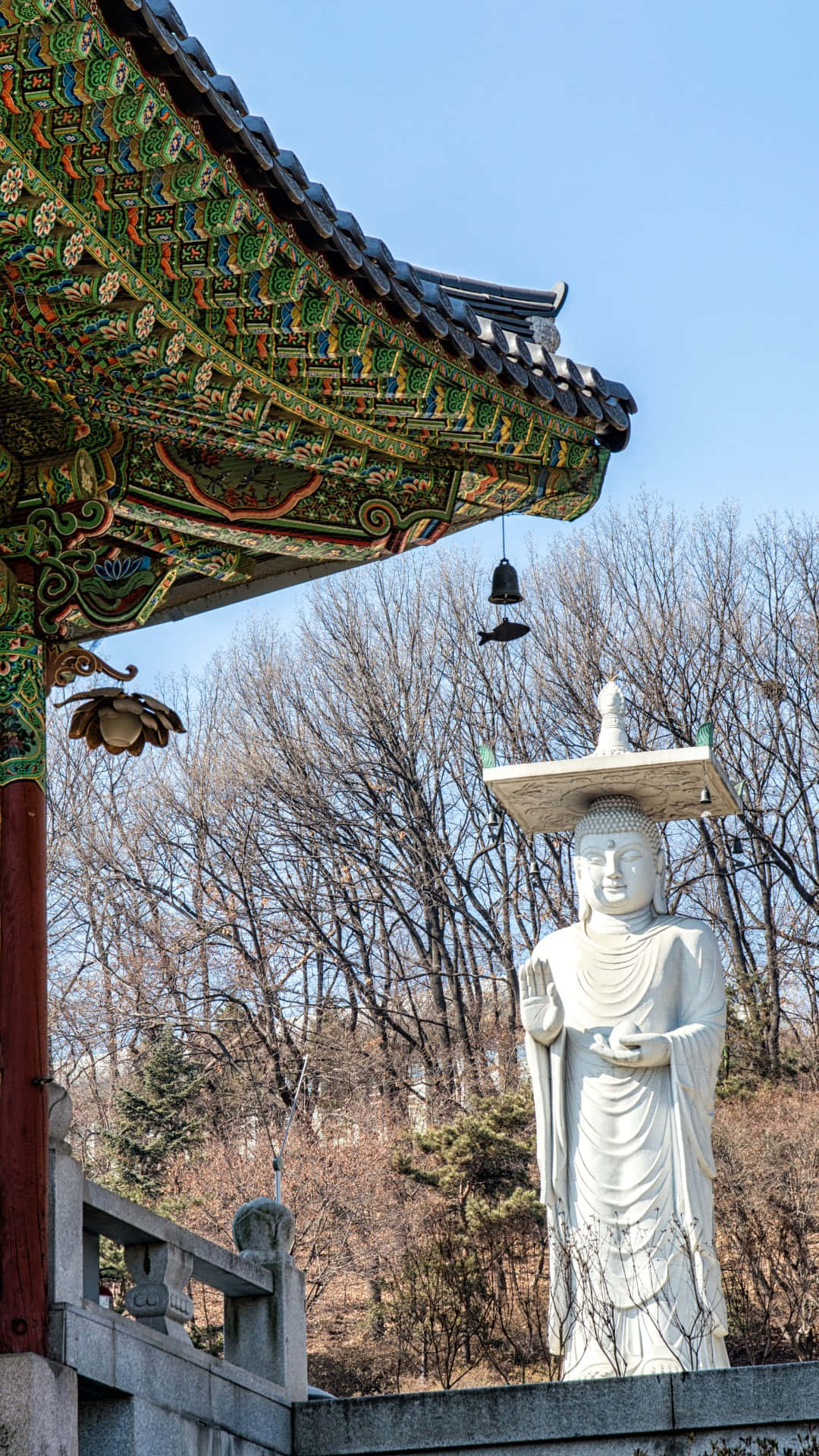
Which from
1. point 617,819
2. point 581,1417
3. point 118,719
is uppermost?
point 617,819

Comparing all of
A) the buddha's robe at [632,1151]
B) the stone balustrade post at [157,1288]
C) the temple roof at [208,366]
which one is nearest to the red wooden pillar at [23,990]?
the temple roof at [208,366]

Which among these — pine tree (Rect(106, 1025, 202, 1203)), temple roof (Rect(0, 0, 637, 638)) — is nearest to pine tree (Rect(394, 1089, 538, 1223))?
pine tree (Rect(106, 1025, 202, 1203))

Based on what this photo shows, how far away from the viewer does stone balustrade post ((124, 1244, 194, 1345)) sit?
5715mm

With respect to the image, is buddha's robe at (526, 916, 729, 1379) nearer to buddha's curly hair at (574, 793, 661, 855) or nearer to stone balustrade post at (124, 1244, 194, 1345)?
buddha's curly hair at (574, 793, 661, 855)

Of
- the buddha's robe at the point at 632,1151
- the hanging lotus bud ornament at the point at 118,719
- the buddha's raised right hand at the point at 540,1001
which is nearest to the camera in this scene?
the hanging lotus bud ornament at the point at 118,719

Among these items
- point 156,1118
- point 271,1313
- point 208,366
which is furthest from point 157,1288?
point 156,1118

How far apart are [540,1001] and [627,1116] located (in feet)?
2.46

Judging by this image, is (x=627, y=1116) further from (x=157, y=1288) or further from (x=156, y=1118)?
(x=156, y=1118)

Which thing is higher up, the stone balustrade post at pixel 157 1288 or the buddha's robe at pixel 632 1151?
the buddha's robe at pixel 632 1151

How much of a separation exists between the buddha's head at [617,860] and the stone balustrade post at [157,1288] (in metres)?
4.07

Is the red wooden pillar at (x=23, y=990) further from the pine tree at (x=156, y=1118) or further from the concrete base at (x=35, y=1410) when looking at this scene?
the pine tree at (x=156, y=1118)

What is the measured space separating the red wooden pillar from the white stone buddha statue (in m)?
3.68

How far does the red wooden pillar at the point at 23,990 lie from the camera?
5035 mm

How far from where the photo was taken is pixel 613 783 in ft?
30.8
